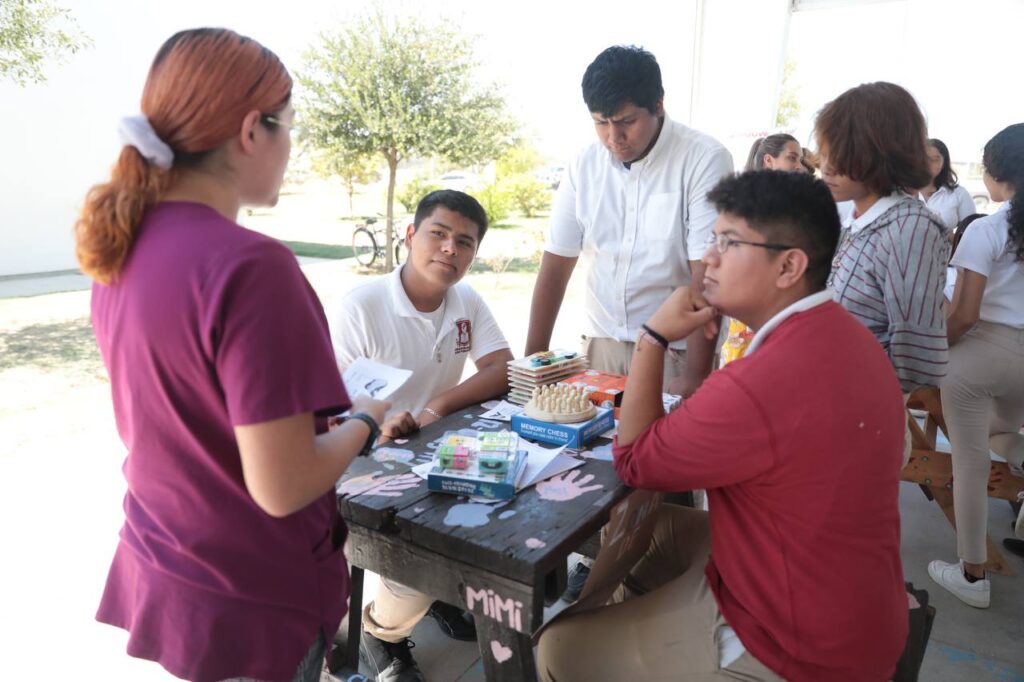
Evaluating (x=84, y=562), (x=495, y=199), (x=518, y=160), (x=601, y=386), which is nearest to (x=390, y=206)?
(x=495, y=199)

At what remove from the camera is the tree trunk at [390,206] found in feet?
30.8

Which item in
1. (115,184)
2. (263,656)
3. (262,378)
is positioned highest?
(115,184)

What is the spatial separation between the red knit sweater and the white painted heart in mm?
506

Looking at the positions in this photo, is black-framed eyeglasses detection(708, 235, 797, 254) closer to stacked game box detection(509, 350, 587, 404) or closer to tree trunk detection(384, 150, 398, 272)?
stacked game box detection(509, 350, 587, 404)

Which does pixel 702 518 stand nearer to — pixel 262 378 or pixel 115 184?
pixel 262 378

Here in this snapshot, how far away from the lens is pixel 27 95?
5.16 metres

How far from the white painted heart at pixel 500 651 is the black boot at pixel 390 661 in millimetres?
923

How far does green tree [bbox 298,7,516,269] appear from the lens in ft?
28.6

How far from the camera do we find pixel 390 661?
2.29m

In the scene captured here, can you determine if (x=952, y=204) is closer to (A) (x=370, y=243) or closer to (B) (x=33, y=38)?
(B) (x=33, y=38)

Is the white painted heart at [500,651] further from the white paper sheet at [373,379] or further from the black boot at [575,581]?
the black boot at [575,581]

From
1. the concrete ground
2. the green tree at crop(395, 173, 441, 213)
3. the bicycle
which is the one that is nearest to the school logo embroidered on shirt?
the concrete ground

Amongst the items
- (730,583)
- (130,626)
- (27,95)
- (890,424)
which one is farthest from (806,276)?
(27,95)

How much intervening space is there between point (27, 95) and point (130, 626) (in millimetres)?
5647
